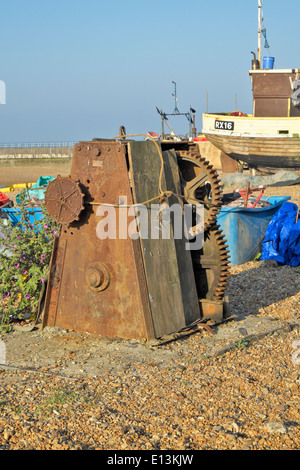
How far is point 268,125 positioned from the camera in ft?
79.4

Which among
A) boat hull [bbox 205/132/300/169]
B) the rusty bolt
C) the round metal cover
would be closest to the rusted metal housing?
boat hull [bbox 205/132/300/169]

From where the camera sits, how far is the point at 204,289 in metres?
6.81

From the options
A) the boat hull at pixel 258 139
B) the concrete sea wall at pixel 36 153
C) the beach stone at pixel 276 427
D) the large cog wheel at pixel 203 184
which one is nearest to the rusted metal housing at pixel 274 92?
the boat hull at pixel 258 139

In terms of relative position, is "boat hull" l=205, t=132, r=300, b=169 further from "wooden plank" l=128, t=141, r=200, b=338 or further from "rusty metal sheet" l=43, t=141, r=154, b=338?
"rusty metal sheet" l=43, t=141, r=154, b=338

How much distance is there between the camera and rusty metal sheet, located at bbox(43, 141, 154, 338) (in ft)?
19.4

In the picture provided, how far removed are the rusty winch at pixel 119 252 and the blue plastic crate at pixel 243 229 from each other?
4.28 metres

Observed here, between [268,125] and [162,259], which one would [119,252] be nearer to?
[162,259]

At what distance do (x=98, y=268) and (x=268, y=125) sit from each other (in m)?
19.5

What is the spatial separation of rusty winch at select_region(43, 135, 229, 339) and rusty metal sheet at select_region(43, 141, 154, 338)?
0.01m

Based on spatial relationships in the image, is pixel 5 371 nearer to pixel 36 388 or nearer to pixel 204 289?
pixel 36 388

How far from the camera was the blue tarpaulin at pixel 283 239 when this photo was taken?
10836mm

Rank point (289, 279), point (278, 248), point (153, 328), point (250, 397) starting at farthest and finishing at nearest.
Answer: point (278, 248), point (289, 279), point (153, 328), point (250, 397)
